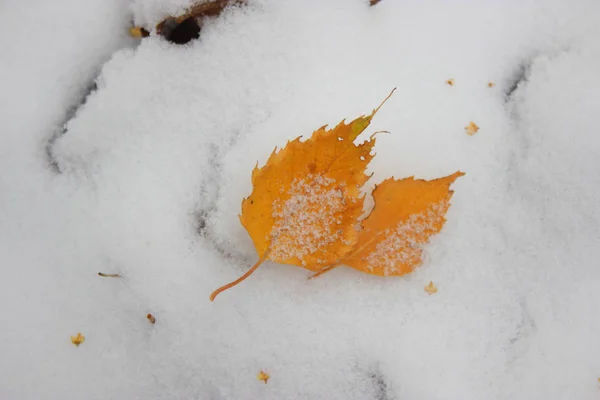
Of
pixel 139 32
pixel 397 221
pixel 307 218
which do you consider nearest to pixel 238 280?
pixel 307 218

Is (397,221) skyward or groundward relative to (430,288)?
skyward

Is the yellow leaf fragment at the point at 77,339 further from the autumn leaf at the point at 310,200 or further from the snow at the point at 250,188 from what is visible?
the autumn leaf at the point at 310,200

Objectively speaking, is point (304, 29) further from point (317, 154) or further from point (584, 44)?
point (584, 44)

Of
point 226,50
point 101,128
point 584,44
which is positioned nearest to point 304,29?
point 226,50

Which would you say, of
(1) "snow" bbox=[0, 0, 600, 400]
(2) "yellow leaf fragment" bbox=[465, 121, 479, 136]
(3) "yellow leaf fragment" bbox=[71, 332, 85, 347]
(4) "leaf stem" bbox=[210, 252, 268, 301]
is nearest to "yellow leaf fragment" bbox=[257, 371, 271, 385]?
(1) "snow" bbox=[0, 0, 600, 400]

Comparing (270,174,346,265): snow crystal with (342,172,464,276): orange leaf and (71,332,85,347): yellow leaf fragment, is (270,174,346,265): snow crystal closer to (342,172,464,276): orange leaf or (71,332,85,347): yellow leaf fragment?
(342,172,464,276): orange leaf

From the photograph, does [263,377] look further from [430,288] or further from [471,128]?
[471,128]

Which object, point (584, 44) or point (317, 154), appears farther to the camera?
point (584, 44)
